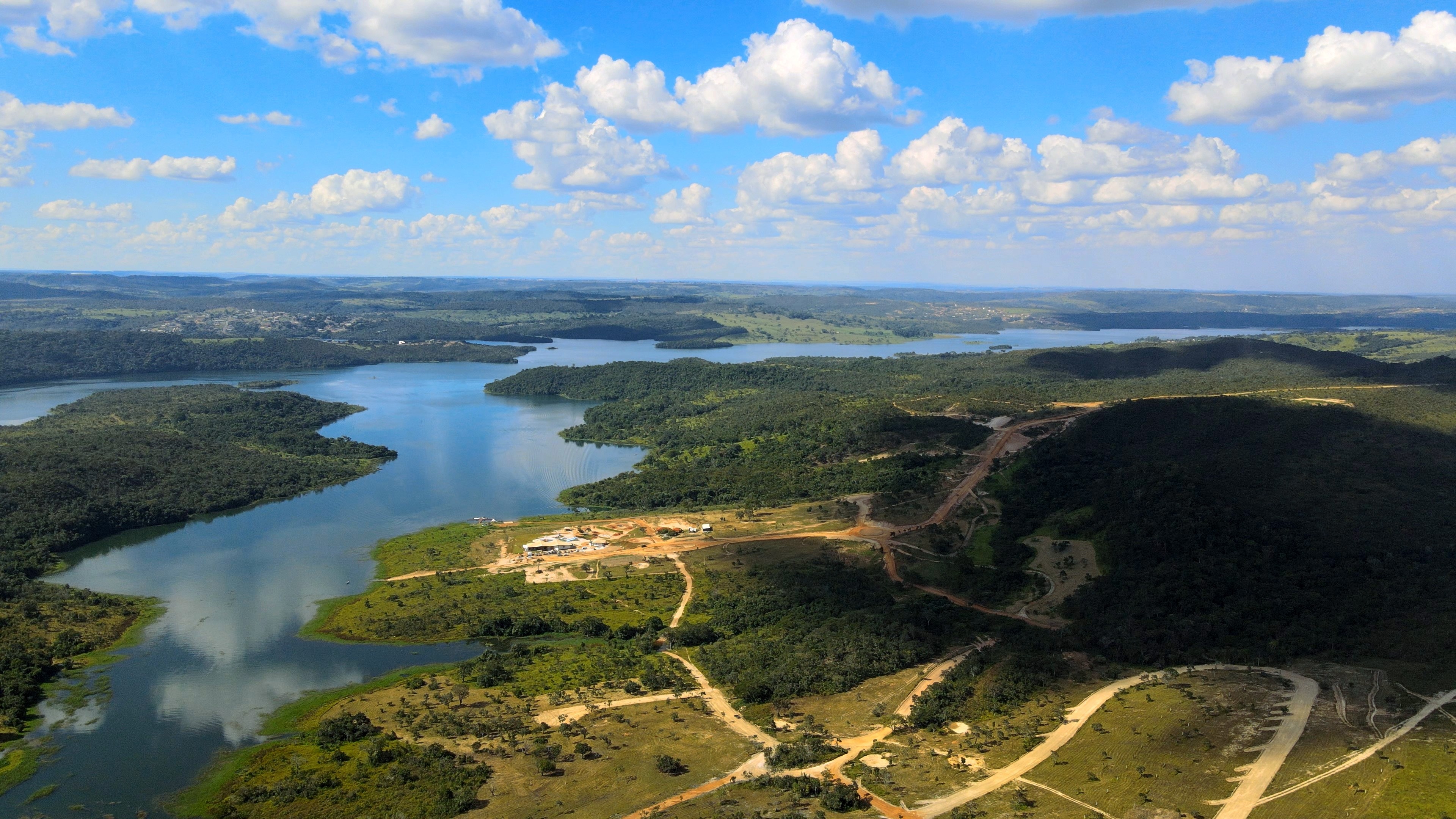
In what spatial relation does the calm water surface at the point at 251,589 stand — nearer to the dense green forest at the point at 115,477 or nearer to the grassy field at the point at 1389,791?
the dense green forest at the point at 115,477

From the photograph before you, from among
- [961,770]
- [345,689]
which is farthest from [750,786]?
[345,689]

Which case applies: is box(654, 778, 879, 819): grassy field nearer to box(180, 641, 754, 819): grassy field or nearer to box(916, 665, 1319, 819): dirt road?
box(180, 641, 754, 819): grassy field

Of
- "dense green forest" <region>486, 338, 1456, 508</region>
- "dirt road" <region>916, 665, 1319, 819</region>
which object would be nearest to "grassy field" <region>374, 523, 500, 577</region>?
"dense green forest" <region>486, 338, 1456, 508</region>

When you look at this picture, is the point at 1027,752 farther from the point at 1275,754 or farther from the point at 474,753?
the point at 474,753

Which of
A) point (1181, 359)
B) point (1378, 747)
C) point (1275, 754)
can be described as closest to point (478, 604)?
point (1275, 754)

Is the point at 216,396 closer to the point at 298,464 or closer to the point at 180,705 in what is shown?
the point at 298,464

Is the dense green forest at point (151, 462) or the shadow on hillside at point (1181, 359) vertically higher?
the shadow on hillside at point (1181, 359)

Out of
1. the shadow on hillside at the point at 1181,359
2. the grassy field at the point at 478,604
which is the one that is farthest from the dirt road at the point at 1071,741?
the shadow on hillside at the point at 1181,359
